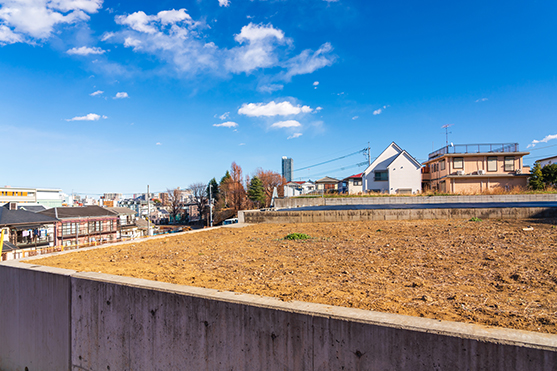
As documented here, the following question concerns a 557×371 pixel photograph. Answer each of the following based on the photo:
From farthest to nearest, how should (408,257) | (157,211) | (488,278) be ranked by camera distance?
(157,211)
(408,257)
(488,278)

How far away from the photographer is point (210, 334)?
109 inches

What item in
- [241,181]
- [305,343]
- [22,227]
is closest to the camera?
[305,343]

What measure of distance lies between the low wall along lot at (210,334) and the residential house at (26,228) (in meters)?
26.0

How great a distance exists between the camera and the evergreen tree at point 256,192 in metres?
51.8

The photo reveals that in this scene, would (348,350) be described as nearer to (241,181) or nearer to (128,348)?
(128,348)

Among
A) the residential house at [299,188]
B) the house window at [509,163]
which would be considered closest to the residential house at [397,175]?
the house window at [509,163]

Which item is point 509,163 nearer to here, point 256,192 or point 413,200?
point 413,200

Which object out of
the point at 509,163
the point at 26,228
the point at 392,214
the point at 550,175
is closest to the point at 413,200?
the point at 392,214

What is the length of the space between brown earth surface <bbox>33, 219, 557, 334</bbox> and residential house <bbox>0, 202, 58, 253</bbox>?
2519cm

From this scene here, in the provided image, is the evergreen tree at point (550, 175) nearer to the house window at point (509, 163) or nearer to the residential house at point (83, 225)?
the house window at point (509, 163)

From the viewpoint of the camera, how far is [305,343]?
2328 millimetres

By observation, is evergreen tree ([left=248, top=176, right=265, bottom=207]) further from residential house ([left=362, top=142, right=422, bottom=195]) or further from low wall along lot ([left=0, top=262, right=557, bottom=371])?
low wall along lot ([left=0, top=262, right=557, bottom=371])

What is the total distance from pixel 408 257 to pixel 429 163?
3552 cm

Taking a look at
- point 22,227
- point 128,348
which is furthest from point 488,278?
point 22,227
